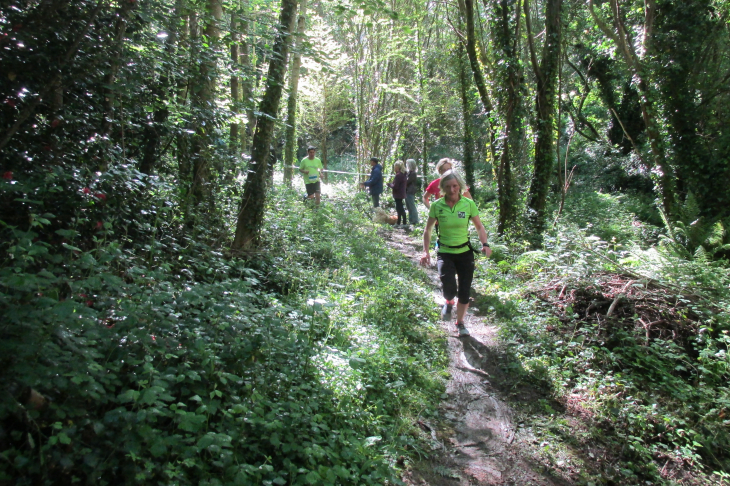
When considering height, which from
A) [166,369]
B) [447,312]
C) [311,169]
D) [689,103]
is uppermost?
[689,103]

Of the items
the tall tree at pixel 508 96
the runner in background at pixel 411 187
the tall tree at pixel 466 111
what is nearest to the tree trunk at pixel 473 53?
the tall tree at pixel 508 96

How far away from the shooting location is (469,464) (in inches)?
144

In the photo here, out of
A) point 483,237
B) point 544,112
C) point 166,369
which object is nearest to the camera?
point 166,369

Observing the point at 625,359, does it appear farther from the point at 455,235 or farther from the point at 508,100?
the point at 508,100

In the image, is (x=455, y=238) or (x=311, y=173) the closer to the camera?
(x=455, y=238)

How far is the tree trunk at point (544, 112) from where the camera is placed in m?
9.31

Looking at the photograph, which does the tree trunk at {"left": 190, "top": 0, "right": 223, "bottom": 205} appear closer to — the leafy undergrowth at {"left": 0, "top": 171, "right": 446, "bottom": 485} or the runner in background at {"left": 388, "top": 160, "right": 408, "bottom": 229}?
the leafy undergrowth at {"left": 0, "top": 171, "right": 446, "bottom": 485}

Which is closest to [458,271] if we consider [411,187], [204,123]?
[204,123]

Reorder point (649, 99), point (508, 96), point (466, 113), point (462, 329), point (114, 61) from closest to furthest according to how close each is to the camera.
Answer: point (114, 61)
point (462, 329)
point (508, 96)
point (649, 99)
point (466, 113)

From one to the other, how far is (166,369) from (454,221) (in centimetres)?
391

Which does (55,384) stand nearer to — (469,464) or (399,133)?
(469,464)

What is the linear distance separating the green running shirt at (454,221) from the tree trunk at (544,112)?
14.0 ft

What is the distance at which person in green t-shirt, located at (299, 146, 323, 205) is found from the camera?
12891mm

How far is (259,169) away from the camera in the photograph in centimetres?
636
